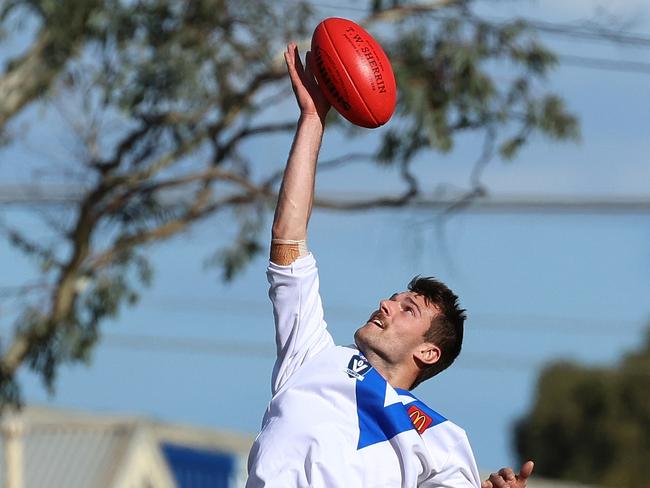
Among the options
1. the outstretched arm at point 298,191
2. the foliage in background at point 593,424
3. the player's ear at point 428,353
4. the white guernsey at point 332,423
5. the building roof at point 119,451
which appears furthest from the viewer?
the foliage in background at point 593,424

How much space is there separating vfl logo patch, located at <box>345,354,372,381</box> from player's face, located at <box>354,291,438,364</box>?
0.23ft

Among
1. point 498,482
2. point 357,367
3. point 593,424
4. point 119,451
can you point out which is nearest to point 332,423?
point 357,367

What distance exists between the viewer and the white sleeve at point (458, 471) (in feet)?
16.9

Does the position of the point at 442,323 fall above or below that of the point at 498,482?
above

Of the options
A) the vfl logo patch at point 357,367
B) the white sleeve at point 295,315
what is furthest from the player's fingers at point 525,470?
the white sleeve at point 295,315

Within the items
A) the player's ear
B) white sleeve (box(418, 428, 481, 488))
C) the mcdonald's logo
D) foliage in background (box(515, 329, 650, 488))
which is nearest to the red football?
the player's ear

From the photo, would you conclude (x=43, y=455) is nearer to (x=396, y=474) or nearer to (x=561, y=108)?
(x=561, y=108)

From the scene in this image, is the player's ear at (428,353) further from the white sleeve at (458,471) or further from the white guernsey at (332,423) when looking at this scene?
the white sleeve at (458,471)

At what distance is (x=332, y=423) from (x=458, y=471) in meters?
0.46

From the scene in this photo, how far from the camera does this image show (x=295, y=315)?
16.9ft

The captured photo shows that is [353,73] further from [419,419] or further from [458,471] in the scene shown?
[458,471]

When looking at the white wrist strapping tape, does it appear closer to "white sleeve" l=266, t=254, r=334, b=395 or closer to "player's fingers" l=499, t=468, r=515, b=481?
"white sleeve" l=266, t=254, r=334, b=395

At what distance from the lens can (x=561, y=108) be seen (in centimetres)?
1406

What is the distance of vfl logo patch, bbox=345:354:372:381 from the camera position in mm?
5141
